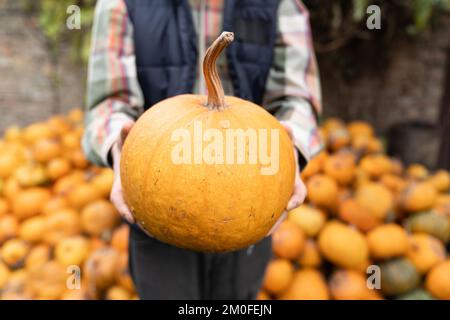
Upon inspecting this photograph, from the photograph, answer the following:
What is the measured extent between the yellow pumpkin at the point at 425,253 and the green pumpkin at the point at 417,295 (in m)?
0.09

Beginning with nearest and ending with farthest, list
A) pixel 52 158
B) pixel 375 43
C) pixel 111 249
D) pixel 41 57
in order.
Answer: pixel 111 249
pixel 52 158
pixel 375 43
pixel 41 57

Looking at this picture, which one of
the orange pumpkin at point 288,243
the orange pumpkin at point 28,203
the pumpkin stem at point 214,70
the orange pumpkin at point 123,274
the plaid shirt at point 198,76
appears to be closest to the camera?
the pumpkin stem at point 214,70

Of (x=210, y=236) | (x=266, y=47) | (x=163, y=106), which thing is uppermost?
(x=266, y=47)

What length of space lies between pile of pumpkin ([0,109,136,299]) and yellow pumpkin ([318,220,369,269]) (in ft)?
2.62

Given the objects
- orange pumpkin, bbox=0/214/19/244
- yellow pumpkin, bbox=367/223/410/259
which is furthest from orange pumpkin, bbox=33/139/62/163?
yellow pumpkin, bbox=367/223/410/259

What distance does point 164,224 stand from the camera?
0.70m

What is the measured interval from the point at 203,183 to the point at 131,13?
570mm

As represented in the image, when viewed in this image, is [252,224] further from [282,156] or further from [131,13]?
[131,13]

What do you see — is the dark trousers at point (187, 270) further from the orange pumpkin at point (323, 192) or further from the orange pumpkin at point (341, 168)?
the orange pumpkin at point (341, 168)

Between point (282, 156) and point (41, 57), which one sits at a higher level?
point (41, 57)

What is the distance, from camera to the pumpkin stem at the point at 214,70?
0.62 metres

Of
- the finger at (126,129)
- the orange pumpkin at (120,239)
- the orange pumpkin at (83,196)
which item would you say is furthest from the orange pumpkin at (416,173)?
the finger at (126,129)
